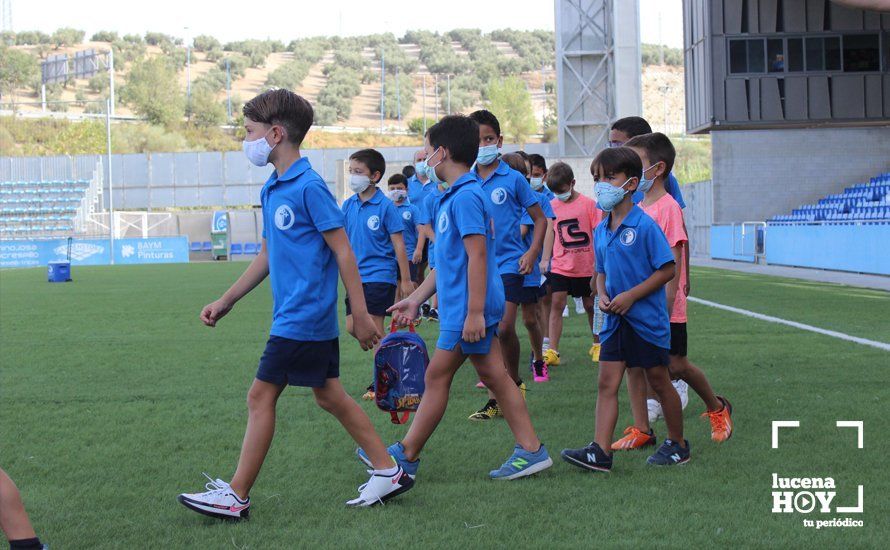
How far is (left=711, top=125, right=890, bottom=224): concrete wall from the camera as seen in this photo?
3803 cm

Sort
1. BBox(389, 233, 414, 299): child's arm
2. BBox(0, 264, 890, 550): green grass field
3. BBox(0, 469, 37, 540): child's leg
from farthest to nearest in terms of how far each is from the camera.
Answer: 1. BBox(389, 233, 414, 299): child's arm
2. BBox(0, 264, 890, 550): green grass field
3. BBox(0, 469, 37, 540): child's leg

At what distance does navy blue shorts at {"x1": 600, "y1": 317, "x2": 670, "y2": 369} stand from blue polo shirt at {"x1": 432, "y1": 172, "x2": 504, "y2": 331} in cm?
63

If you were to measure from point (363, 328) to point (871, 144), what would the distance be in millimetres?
37236

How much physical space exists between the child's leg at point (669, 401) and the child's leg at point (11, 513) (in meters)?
2.85

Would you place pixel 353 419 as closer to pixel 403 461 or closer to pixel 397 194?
pixel 403 461

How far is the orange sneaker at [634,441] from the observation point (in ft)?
18.5

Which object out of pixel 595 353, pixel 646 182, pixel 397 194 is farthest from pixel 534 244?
pixel 397 194

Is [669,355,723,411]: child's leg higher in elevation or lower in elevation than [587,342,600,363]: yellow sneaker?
higher

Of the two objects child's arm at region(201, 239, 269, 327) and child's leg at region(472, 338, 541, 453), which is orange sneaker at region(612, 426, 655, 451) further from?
child's arm at region(201, 239, 269, 327)

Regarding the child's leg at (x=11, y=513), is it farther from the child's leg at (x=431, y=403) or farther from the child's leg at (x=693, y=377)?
the child's leg at (x=693, y=377)

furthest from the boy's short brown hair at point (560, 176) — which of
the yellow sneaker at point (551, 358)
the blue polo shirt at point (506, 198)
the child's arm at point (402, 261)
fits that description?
the blue polo shirt at point (506, 198)

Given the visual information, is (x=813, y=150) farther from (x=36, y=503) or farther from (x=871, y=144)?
(x=36, y=503)

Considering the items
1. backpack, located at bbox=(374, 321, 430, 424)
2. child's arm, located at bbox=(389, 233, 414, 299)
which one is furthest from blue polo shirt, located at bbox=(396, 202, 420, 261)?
backpack, located at bbox=(374, 321, 430, 424)

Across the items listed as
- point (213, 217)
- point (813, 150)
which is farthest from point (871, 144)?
point (213, 217)
